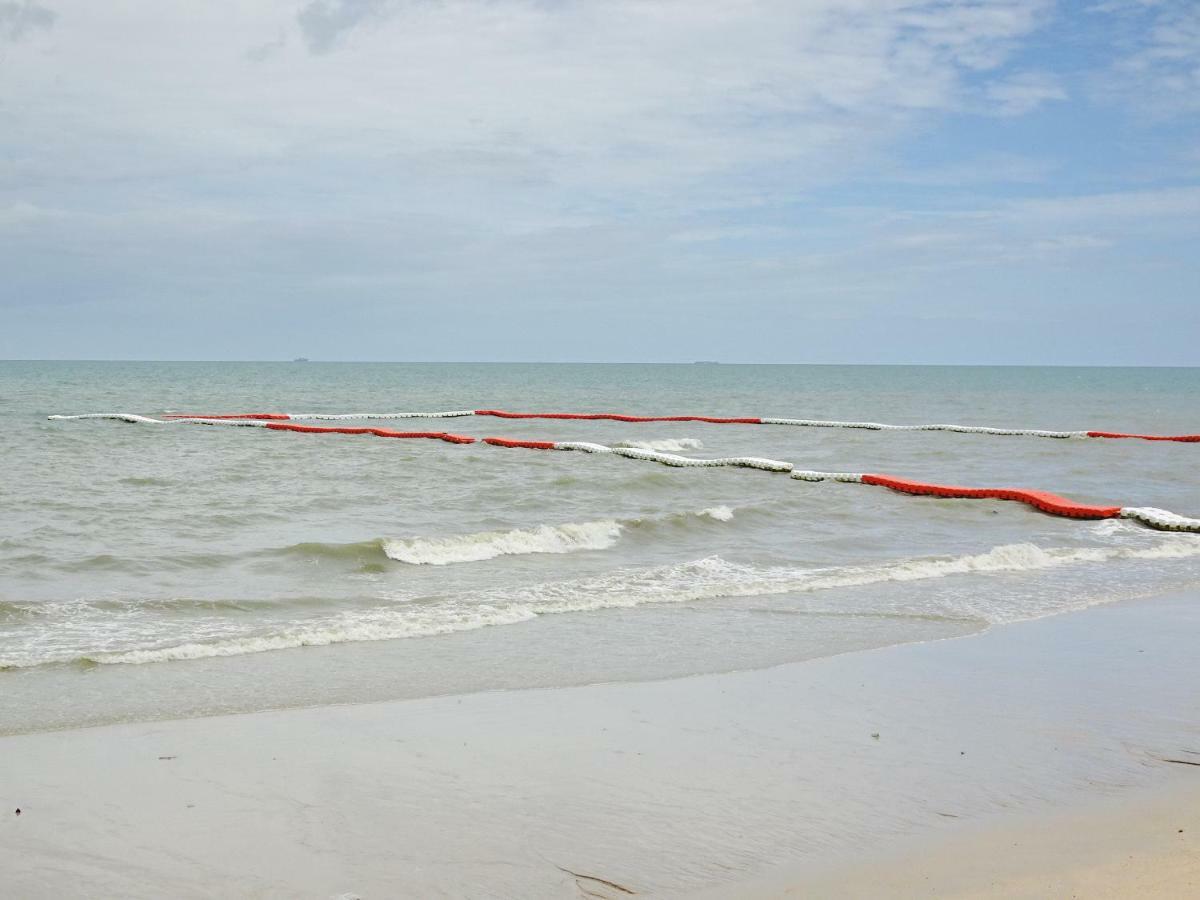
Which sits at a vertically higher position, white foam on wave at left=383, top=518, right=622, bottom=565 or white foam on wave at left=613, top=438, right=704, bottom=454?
white foam on wave at left=613, top=438, right=704, bottom=454

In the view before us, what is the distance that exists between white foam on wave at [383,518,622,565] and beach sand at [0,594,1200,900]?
5977 millimetres

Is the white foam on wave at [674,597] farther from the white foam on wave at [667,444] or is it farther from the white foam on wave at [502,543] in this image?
the white foam on wave at [667,444]

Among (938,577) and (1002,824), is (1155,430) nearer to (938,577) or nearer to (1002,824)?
(938,577)

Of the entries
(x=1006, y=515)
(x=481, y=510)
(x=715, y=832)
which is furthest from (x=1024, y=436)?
(x=715, y=832)

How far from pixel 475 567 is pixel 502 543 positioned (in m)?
1.25

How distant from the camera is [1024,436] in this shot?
37531 mm

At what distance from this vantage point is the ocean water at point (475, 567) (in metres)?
Answer: 8.34

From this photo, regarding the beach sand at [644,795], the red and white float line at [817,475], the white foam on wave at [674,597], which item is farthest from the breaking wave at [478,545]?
the red and white float line at [817,475]

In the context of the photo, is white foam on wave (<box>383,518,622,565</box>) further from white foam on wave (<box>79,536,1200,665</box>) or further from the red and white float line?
the red and white float line

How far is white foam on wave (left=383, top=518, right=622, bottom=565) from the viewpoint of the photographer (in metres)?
13.4

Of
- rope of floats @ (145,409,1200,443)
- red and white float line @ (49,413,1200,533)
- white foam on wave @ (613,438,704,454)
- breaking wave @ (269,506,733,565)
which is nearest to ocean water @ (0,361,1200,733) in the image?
breaking wave @ (269,506,733,565)

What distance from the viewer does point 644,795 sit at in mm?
5535

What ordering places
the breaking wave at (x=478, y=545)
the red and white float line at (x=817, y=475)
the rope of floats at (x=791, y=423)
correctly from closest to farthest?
the breaking wave at (x=478, y=545)
the red and white float line at (x=817, y=475)
the rope of floats at (x=791, y=423)

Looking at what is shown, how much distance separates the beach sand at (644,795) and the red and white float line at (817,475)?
10997mm
